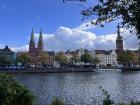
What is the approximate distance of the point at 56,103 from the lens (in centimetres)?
1822

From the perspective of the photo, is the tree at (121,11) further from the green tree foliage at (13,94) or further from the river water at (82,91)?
the river water at (82,91)

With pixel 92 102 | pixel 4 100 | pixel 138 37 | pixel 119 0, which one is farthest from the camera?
pixel 92 102

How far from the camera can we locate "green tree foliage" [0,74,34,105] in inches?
773

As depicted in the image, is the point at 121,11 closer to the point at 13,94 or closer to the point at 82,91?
the point at 13,94

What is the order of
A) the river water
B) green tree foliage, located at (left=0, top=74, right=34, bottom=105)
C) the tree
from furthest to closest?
1. the river water
2. green tree foliage, located at (left=0, top=74, right=34, bottom=105)
3. the tree

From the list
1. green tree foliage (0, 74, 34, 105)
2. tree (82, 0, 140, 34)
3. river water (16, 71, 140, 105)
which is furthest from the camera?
river water (16, 71, 140, 105)

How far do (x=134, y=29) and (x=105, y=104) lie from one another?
5.26 metres

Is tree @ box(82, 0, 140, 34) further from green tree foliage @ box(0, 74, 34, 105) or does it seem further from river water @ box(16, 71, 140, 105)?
river water @ box(16, 71, 140, 105)

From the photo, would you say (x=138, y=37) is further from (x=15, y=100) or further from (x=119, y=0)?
(x=15, y=100)

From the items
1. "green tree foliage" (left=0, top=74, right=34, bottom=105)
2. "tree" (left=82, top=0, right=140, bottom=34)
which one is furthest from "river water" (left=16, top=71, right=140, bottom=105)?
"tree" (left=82, top=0, right=140, bottom=34)

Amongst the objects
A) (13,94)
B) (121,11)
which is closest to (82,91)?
(13,94)

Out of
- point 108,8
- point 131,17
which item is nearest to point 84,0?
point 108,8

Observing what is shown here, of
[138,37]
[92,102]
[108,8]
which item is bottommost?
[92,102]

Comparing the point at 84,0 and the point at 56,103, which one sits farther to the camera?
the point at 56,103
